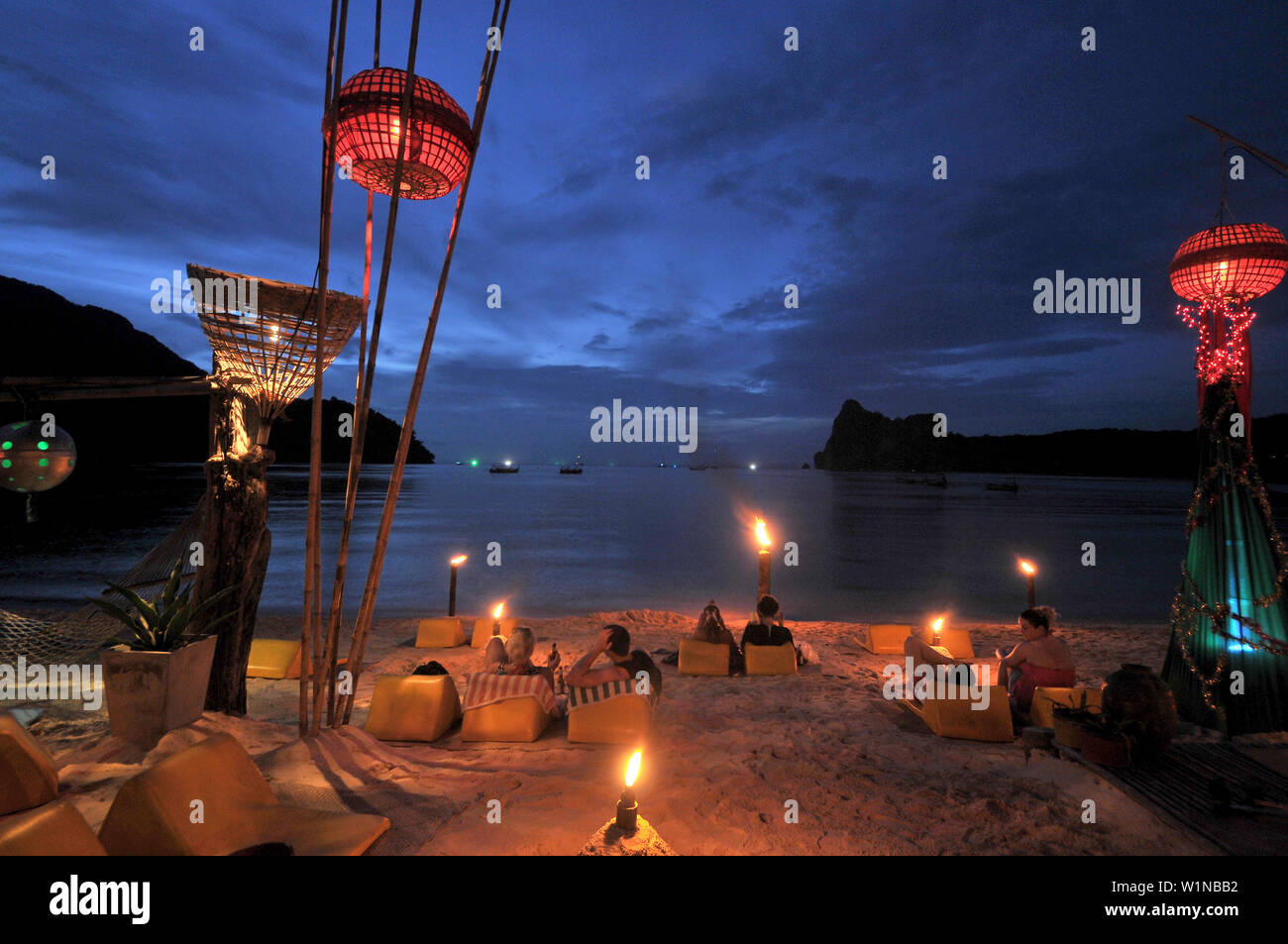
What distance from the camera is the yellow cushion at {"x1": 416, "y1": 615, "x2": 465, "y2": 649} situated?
8.56m

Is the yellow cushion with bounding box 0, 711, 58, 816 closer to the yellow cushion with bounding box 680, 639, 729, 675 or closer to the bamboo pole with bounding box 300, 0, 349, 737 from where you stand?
the bamboo pole with bounding box 300, 0, 349, 737

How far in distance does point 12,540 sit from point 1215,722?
36161 mm

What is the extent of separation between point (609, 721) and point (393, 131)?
453 cm

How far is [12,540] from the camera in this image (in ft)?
76.2

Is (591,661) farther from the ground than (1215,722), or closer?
farther from the ground

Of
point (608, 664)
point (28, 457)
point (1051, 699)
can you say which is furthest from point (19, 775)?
point (1051, 699)

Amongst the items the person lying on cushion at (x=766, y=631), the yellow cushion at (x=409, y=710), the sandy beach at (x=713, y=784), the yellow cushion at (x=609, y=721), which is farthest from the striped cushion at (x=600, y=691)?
the person lying on cushion at (x=766, y=631)

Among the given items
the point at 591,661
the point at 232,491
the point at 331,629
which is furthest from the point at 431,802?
the point at 232,491

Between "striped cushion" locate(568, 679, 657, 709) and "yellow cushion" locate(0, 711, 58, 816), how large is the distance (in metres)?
3.17

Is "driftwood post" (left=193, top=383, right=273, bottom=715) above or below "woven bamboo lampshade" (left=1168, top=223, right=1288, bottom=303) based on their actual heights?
below

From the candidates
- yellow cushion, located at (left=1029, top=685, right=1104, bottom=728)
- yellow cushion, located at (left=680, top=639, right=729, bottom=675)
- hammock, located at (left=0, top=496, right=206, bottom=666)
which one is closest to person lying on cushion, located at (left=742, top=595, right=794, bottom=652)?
yellow cushion, located at (left=680, top=639, right=729, bottom=675)

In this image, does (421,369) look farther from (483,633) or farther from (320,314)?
(483,633)

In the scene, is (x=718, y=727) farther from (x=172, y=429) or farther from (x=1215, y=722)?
(x=172, y=429)

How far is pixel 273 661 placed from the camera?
690 cm
